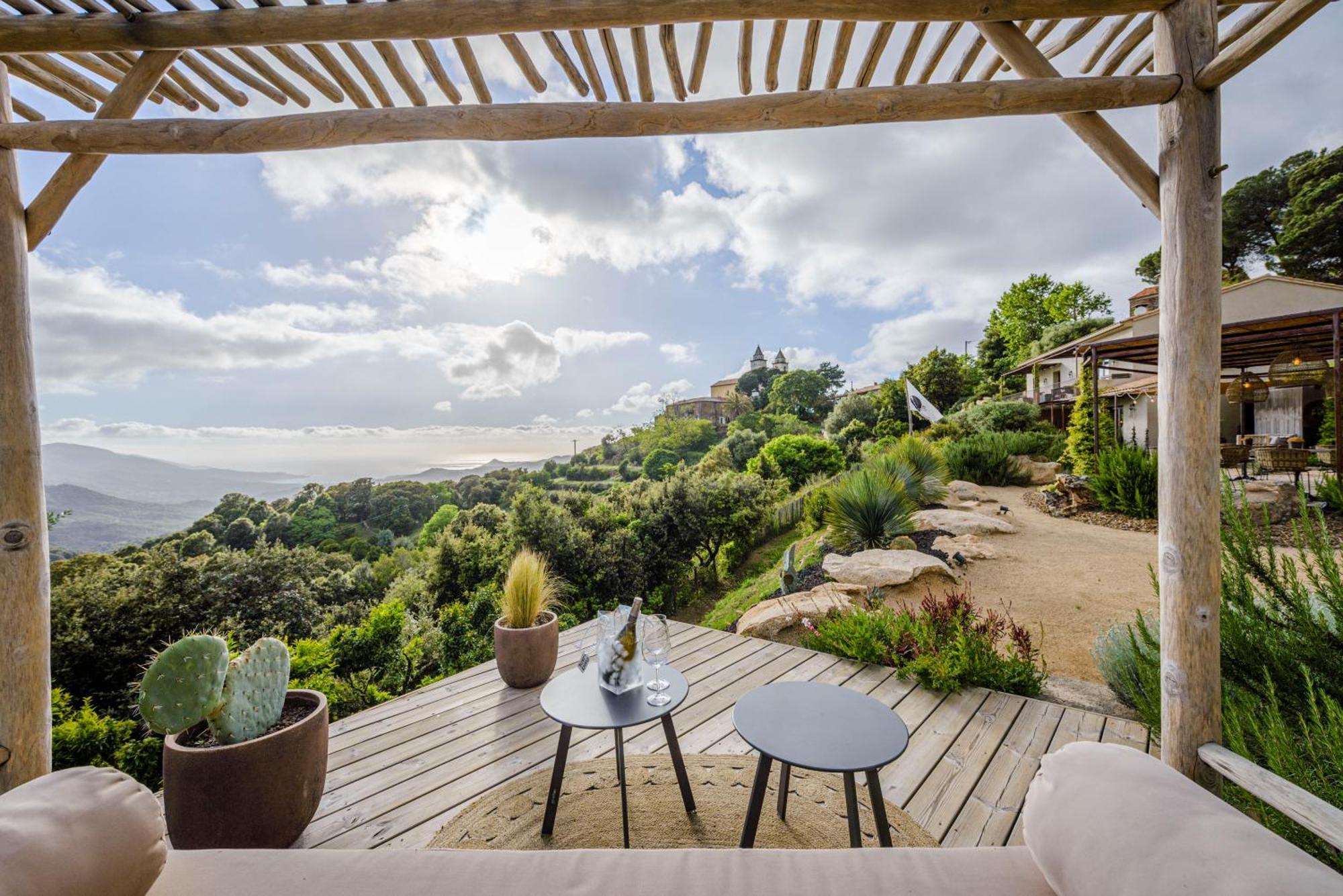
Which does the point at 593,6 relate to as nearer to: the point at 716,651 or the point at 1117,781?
the point at 1117,781

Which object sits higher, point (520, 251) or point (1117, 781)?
point (520, 251)

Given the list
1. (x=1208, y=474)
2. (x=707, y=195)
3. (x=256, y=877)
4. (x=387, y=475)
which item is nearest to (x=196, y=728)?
(x=256, y=877)

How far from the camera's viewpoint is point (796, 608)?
387cm

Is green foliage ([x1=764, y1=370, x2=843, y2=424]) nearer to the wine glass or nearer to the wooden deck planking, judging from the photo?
the wooden deck planking

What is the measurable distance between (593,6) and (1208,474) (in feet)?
8.06

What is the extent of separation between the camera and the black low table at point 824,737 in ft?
4.53

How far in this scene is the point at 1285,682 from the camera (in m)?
1.63

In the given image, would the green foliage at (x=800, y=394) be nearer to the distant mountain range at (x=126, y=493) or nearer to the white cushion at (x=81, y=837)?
the distant mountain range at (x=126, y=493)

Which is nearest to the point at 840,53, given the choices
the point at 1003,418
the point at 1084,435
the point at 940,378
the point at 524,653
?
the point at 524,653

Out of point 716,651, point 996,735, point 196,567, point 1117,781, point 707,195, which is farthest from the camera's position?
point 707,195

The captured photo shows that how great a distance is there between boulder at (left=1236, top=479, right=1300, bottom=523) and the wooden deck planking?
5.50 meters

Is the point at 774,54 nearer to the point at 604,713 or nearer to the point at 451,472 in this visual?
the point at 604,713

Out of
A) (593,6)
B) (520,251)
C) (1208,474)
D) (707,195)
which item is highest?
(707,195)

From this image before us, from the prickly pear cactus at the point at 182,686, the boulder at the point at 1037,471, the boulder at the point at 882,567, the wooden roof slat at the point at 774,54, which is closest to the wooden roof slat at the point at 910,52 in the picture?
the wooden roof slat at the point at 774,54
